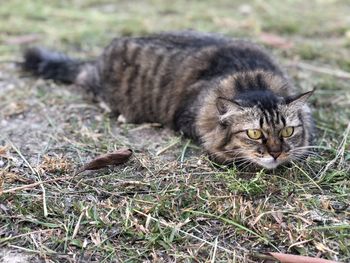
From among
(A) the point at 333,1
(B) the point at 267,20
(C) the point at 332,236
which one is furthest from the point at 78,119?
(A) the point at 333,1

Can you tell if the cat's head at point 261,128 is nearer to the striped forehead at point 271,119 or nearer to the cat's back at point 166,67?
the striped forehead at point 271,119

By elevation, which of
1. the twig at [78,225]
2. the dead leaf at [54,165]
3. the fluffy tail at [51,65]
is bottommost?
the twig at [78,225]

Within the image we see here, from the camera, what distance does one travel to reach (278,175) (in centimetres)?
305

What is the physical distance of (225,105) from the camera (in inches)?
122

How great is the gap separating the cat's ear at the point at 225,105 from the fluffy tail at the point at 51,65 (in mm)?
1846

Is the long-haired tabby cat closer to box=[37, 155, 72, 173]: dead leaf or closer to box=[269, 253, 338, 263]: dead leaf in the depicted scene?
box=[269, 253, 338, 263]: dead leaf

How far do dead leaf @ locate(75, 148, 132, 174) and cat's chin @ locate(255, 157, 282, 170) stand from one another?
0.77 m

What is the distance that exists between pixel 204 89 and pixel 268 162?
84cm

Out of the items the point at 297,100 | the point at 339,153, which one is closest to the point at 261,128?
the point at 297,100

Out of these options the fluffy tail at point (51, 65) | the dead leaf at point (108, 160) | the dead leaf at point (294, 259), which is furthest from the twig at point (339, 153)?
the fluffy tail at point (51, 65)

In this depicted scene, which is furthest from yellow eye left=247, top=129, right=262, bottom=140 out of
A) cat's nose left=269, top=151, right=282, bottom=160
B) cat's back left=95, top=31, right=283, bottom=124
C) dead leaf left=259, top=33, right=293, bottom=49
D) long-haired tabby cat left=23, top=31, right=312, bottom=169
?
dead leaf left=259, top=33, right=293, bottom=49

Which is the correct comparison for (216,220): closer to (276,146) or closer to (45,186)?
(276,146)

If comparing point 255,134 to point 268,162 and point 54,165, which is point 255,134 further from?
point 54,165

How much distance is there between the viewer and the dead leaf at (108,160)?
3105 millimetres
